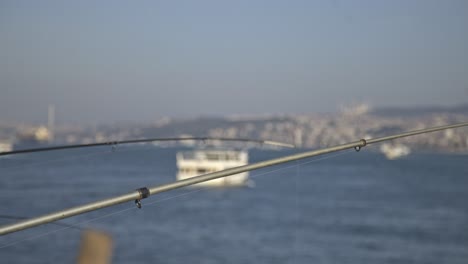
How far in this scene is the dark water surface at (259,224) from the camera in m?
31.6

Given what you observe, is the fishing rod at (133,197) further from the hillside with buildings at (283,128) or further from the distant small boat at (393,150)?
the distant small boat at (393,150)

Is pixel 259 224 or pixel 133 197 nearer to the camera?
pixel 133 197

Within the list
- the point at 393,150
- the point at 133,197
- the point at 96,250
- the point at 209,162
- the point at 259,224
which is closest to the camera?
the point at 96,250

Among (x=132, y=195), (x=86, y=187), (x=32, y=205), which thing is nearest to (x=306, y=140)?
(x=86, y=187)

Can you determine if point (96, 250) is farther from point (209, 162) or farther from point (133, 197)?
point (209, 162)

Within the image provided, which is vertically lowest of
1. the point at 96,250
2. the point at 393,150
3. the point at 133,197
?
the point at 96,250

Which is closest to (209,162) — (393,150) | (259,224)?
(259,224)

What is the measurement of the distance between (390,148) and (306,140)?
70432 mm

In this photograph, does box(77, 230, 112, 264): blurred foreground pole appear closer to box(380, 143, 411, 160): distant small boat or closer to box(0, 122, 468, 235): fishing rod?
box(0, 122, 468, 235): fishing rod

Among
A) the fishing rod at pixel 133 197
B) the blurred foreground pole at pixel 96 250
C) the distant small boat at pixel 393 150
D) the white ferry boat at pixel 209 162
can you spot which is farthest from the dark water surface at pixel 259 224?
the distant small boat at pixel 393 150

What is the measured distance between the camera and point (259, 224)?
144ft

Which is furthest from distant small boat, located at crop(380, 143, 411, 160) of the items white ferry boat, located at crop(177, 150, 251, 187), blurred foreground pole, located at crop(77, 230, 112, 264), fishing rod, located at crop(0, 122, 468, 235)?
blurred foreground pole, located at crop(77, 230, 112, 264)

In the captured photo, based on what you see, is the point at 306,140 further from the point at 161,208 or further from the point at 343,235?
the point at 343,235

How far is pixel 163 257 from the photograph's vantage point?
30609 millimetres
